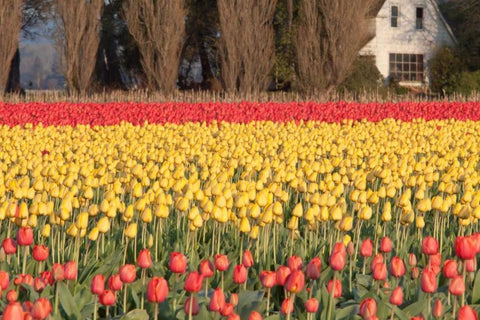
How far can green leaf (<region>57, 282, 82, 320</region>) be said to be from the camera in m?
3.83

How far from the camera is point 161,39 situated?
2672 centimetres

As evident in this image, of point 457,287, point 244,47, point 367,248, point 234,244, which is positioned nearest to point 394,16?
point 244,47

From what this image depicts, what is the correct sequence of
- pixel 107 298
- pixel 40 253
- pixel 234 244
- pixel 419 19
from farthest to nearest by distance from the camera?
1. pixel 419 19
2. pixel 234 244
3. pixel 40 253
4. pixel 107 298

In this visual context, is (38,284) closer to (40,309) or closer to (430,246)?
(40,309)

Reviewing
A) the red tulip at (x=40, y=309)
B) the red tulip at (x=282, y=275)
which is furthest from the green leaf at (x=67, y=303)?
the red tulip at (x=282, y=275)

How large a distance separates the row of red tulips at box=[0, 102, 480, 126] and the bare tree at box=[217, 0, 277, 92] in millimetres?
8100

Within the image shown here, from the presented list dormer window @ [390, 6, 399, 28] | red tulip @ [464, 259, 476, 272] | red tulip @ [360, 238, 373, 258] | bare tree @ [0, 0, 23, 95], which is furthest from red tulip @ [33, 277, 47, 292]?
dormer window @ [390, 6, 399, 28]

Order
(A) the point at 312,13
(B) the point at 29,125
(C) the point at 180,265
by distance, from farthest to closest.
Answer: (A) the point at 312,13, (B) the point at 29,125, (C) the point at 180,265

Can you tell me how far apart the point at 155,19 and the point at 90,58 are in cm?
268

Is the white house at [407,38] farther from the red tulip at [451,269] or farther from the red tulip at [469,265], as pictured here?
the red tulip at [451,269]

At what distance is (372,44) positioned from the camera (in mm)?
41938

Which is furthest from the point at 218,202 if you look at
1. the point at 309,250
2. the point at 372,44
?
the point at 372,44

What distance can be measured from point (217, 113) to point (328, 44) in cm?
1022

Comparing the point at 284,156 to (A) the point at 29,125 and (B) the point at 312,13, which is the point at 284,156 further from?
(B) the point at 312,13
